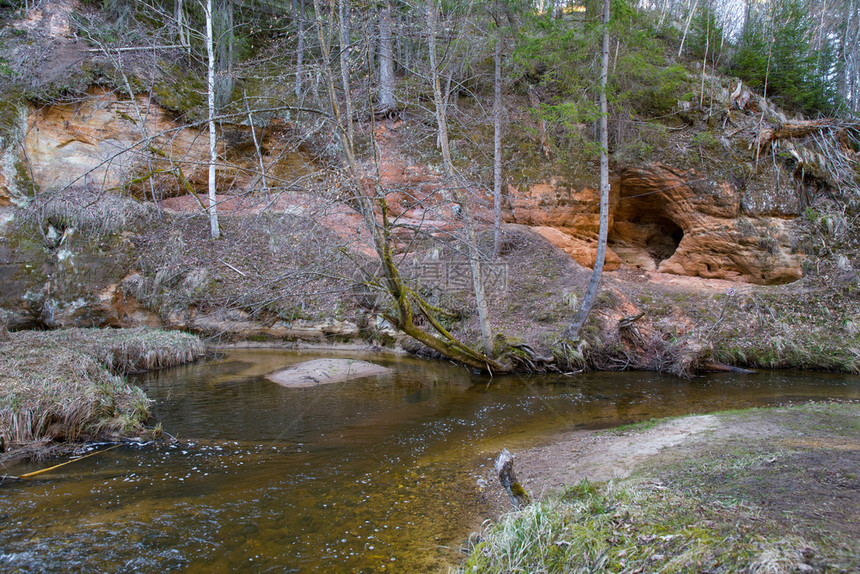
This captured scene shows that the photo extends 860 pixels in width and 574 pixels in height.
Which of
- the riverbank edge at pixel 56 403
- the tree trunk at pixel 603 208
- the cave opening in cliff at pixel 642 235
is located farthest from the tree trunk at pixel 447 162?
the cave opening in cliff at pixel 642 235

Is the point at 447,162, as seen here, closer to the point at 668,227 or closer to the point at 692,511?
the point at 692,511

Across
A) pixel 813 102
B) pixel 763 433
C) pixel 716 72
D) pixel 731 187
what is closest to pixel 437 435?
pixel 763 433

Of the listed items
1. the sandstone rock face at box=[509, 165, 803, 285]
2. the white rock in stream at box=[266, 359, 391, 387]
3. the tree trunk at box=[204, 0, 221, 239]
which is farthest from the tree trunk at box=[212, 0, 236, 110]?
the white rock in stream at box=[266, 359, 391, 387]

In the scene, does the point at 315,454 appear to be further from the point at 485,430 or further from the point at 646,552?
the point at 646,552

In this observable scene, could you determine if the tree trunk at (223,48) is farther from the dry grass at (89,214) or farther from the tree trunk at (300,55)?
the dry grass at (89,214)

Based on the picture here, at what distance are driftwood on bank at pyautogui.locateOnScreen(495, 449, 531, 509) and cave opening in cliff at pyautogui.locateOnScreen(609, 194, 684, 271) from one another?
597 inches

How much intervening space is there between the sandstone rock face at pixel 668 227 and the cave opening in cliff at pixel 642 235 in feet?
0.11

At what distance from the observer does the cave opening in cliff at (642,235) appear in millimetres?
17047

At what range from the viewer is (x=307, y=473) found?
5000 millimetres

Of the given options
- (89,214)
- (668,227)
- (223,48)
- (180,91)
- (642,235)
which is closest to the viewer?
(89,214)

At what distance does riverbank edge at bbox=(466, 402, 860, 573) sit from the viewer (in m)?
2.19

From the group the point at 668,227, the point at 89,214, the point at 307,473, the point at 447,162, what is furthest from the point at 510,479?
the point at 668,227

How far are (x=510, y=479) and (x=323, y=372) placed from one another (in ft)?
23.4

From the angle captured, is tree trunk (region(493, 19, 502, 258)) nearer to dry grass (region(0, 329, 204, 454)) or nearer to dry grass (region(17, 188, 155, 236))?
dry grass (region(0, 329, 204, 454))
